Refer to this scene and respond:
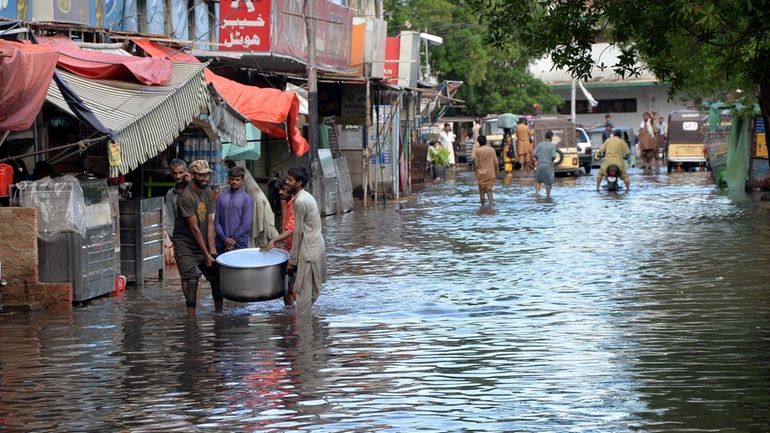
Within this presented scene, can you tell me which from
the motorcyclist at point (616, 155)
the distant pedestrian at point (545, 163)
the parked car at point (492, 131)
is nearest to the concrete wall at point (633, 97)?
the parked car at point (492, 131)

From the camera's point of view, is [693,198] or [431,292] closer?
[431,292]

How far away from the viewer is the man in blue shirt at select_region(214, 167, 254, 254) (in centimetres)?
1427

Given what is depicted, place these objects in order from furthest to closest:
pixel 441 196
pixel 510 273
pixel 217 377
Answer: pixel 441 196 → pixel 510 273 → pixel 217 377

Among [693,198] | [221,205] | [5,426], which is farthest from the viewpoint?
[693,198]

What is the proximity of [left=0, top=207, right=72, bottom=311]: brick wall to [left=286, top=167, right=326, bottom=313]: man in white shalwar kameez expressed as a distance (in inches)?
111

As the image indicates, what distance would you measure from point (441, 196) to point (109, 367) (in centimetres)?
2573

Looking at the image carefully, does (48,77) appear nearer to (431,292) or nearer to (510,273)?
(431,292)

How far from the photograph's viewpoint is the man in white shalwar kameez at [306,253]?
13.2 m

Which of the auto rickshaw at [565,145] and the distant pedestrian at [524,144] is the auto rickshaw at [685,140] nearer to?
the auto rickshaw at [565,145]

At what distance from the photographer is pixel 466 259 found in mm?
18812

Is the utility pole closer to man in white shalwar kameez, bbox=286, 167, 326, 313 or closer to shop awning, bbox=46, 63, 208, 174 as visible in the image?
shop awning, bbox=46, 63, 208, 174

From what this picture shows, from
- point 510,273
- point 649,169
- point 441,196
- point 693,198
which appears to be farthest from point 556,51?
point 649,169

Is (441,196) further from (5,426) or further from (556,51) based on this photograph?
(5,426)

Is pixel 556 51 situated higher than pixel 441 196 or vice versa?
pixel 556 51
